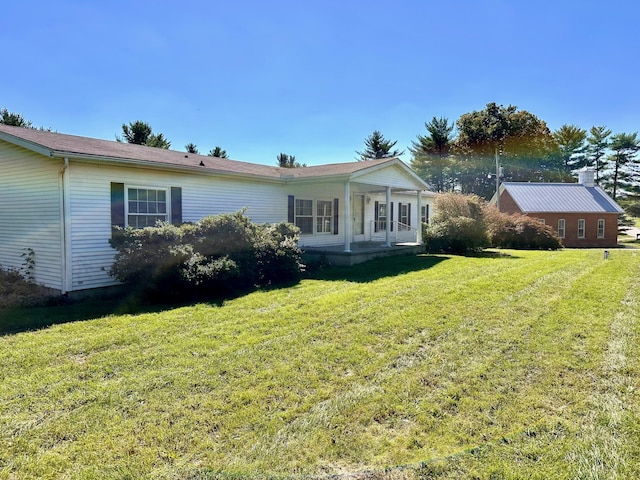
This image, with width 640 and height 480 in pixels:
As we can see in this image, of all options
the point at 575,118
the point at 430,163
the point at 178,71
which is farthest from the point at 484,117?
the point at 178,71

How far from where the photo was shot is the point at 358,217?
17797mm

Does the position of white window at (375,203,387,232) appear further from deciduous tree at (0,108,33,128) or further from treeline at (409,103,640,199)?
deciduous tree at (0,108,33,128)

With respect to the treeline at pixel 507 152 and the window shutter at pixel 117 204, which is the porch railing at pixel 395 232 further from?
the treeline at pixel 507 152

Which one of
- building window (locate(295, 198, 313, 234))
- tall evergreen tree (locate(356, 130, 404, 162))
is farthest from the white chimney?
building window (locate(295, 198, 313, 234))

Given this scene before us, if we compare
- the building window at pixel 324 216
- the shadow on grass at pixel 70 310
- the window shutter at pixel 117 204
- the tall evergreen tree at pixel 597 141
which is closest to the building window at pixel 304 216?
the building window at pixel 324 216

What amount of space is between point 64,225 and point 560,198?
31449 millimetres

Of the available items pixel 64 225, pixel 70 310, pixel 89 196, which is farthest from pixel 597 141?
pixel 70 310

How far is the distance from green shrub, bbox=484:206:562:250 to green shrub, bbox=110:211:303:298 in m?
16.1

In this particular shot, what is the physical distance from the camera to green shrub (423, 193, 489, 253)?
1628 centimetres

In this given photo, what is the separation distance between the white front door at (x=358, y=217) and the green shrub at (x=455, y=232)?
2.87 m

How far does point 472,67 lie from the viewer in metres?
14.7

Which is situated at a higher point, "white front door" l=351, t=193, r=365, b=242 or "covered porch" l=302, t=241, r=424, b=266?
"white front door" l=351, t=193, r=365, b=242

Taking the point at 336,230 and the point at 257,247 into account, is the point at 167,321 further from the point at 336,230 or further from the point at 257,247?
the point at 336,230

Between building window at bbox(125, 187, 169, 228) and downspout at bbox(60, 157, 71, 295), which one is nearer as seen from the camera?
downspout at bbox(60, 157, 71, 295)
